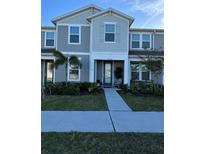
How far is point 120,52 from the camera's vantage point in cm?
1880

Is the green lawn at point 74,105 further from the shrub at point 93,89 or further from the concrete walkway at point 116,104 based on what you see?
the shrub at point 93,89

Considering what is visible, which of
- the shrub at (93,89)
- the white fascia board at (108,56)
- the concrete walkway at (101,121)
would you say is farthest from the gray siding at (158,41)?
the concrete walkway at (101,121)

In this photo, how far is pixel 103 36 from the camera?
18.8 meters

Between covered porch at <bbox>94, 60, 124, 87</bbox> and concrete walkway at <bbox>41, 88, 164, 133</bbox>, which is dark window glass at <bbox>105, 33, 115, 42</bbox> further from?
concrete walkway at <bbox>41, 88, 164, 133</bbox>

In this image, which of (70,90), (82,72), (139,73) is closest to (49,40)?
(82,72)

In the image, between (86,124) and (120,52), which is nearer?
(86,124)

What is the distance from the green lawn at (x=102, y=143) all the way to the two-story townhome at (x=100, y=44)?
13611 mm

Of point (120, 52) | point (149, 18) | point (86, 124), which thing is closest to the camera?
point (86, 124)

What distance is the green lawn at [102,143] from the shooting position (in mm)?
4328

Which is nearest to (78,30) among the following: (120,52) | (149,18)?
(120,52)

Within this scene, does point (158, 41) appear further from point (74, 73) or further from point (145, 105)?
point (145, 105)

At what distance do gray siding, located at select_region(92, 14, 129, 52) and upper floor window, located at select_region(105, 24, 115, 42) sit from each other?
0.30m
